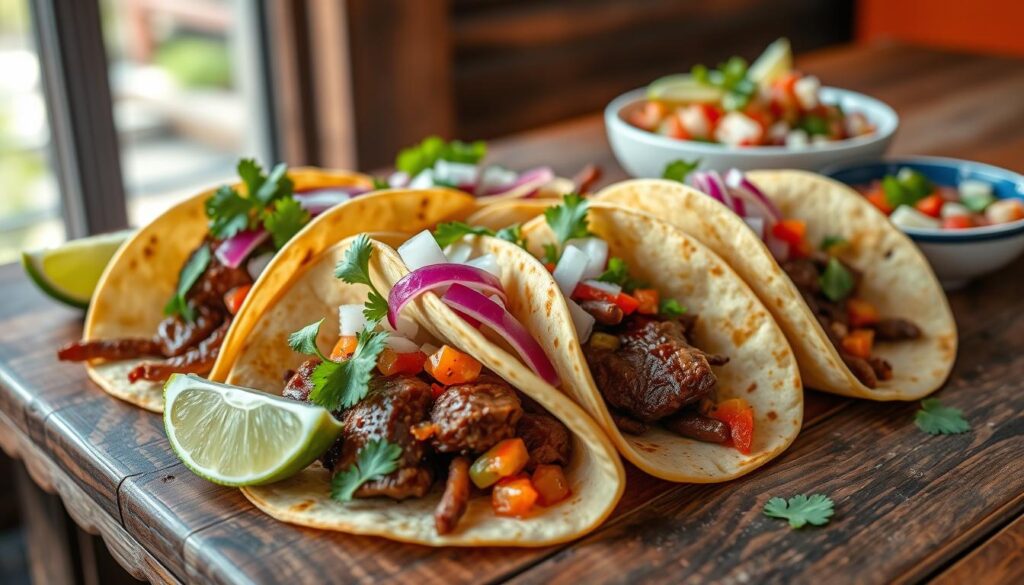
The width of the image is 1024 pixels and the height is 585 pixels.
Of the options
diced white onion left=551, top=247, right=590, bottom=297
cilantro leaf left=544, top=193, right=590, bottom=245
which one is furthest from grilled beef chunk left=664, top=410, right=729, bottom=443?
cilantro leaf left=544, top=193, right=590, bottom=245

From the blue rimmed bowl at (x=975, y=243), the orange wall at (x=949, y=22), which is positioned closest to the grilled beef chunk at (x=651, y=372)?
the blue rimmed bowl at (x=975, y=243)

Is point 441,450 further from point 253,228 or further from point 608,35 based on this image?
point 608,35

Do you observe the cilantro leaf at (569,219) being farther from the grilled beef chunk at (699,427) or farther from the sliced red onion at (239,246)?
the sliced red onion at (239,246)

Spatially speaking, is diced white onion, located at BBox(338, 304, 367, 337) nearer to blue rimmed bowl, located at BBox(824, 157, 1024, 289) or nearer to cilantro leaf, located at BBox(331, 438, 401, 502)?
cilantro leaf, located at BBox(331, 438, 401, 502)

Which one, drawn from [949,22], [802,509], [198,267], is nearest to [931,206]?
[802,509]

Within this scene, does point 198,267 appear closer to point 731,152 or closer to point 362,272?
point 362,272

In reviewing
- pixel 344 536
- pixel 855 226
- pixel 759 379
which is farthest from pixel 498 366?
pixel 855 226
